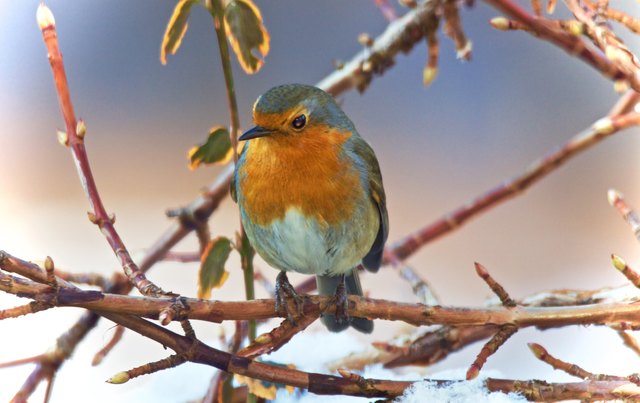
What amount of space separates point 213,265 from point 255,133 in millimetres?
180

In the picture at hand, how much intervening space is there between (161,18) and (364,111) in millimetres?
439

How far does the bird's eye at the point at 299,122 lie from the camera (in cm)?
100

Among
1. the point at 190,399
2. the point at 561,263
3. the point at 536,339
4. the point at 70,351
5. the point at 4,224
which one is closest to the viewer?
the point at 70,351

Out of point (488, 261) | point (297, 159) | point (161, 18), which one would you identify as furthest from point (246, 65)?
point (488, 261)

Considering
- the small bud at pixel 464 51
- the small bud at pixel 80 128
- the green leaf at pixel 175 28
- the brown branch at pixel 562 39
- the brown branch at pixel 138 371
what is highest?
the small bud at pixel 464 51

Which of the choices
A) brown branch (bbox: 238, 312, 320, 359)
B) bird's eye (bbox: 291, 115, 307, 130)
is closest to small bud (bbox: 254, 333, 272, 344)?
brown branch (bbox: 238, 312, 320, 359)

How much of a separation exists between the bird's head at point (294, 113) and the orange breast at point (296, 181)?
12 mm

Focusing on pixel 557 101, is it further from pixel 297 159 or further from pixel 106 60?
pixel 106 60

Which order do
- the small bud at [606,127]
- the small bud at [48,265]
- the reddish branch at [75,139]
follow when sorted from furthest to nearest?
the small bud at [606,127], the reddish branch at [75,139], the small bud at [48,265]

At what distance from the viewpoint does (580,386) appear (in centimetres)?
74

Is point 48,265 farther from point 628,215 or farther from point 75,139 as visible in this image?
point 628,215

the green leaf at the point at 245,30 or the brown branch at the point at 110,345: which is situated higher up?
the green leaf at the point at 245,30

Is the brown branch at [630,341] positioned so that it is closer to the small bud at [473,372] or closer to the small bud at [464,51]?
the small bud at [473,372]

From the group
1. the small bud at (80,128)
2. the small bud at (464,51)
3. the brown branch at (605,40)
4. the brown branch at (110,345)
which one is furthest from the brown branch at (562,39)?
the brown branch at (110,345)
